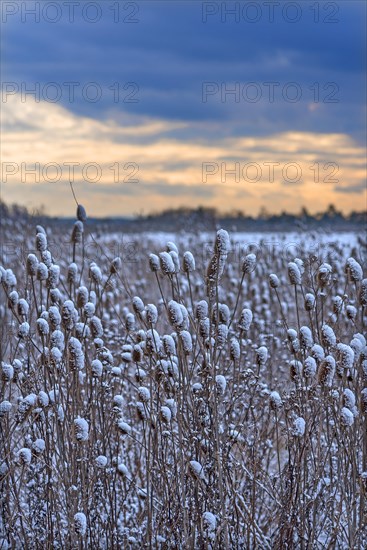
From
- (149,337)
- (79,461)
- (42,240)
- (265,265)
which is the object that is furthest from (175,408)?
(265,265)

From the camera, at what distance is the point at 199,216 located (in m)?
20.8

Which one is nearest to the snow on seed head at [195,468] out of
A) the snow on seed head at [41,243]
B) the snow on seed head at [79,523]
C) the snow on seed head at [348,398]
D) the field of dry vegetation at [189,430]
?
the field of dry vegetation at [189,430]

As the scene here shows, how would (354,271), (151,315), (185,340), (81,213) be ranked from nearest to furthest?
(185,340) → (151,315) → (354,271) → (81,213)

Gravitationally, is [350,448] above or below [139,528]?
above

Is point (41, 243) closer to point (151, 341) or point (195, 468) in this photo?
point (151, 341)

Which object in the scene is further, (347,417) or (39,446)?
(39,446)

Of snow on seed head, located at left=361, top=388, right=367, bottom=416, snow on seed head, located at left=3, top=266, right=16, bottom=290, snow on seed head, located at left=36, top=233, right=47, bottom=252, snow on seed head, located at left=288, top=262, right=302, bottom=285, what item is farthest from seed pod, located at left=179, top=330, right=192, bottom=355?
snow on seed head, located at left=3, top=266, right=16, bottom=290

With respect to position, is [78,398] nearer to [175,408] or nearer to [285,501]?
[175,408]

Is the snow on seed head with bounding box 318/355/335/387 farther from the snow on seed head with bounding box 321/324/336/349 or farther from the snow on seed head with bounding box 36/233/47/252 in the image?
the snow on seed head with bounding box 36/233/47/252

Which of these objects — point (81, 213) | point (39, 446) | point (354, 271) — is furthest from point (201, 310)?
point (81, 213)

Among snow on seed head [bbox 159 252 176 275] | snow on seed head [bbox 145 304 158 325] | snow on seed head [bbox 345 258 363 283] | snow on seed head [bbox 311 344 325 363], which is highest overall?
snow on seed head [bbox 159 252 176 275]

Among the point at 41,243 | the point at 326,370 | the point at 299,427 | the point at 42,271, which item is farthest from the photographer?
the point at 41,243

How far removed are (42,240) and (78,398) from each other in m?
0.79

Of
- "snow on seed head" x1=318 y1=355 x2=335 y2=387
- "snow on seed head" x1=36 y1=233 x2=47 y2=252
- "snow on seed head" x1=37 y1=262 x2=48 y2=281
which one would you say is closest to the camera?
"snow on seed head" x1=318 y1=355 x2=335 y2=387
